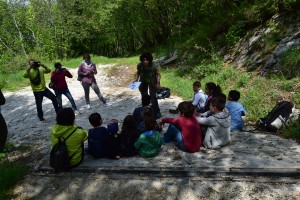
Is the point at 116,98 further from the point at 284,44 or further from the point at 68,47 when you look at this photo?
the point at 68,47

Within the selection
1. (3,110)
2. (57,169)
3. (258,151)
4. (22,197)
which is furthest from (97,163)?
(3,110)

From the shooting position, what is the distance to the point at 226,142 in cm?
565

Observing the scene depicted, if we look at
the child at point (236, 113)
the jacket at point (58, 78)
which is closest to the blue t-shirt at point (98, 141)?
the child at point (236, 113)

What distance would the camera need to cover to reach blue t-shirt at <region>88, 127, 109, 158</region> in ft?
17.3

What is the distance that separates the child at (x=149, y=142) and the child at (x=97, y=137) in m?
0.58

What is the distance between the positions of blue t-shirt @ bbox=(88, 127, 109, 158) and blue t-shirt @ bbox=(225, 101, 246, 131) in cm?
294

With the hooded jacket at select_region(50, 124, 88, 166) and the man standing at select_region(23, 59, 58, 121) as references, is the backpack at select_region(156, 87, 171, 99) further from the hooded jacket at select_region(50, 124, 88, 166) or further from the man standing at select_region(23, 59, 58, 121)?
the hooded jacket at select_region(50, 124, 88, 166)

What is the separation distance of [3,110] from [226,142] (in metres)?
9.54

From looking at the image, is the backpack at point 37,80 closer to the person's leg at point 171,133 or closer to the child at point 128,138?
the child at point 128,138

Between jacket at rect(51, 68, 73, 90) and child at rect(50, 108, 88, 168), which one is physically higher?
jacket at rect(51, 68, 73, 90)

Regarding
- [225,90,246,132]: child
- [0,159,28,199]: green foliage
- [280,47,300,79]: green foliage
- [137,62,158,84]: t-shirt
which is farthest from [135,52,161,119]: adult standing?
[280,47,300,79]: green foliage

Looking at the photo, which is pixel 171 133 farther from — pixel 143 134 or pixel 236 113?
pixel 236 113

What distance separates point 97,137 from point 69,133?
0.50 meters

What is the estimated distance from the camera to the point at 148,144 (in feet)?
17.3
